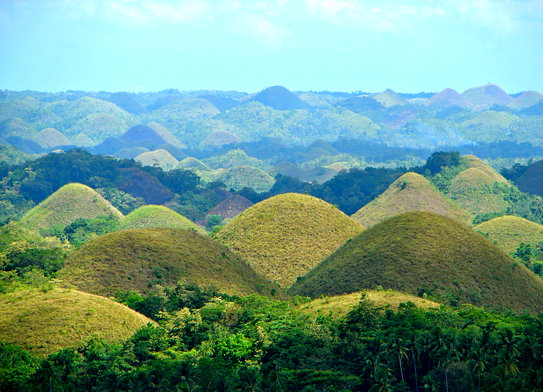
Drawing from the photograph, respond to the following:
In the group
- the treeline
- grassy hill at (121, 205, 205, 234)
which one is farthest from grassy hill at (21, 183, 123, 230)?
the treeline

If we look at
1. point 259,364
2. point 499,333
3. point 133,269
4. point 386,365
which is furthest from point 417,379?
point 133,269

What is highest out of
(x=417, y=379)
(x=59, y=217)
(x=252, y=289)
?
(x=59, y=217)

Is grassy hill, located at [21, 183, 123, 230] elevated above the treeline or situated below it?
above

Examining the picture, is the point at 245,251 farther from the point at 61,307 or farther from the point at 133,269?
the point at 61,307

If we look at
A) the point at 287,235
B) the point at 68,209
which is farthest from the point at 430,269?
the point at 68,209

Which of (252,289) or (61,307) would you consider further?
(252,289)

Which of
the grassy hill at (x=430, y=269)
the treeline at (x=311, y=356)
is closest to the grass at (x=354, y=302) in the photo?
the treeline at (x=311, y=356)

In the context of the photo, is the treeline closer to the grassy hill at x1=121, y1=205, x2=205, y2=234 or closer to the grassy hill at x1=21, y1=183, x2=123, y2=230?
the grassy hill at x1=121, y1=205, x2=205, y2=234
